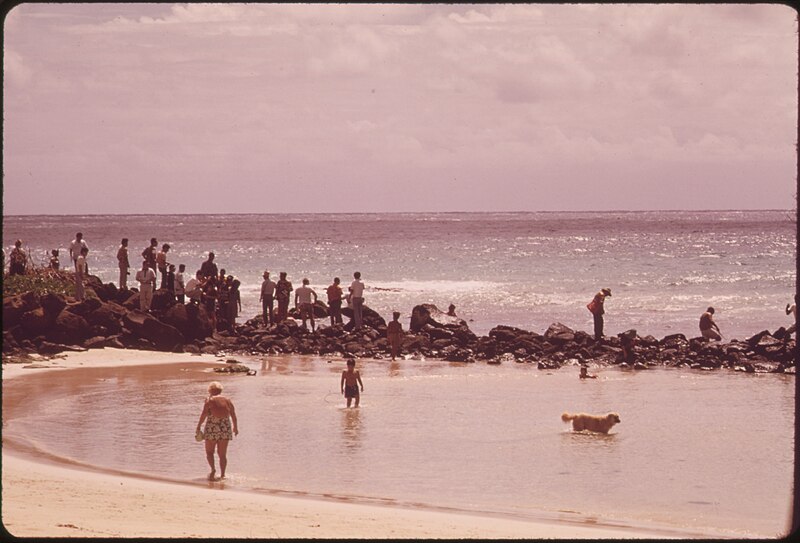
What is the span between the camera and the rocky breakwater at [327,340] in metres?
26.3

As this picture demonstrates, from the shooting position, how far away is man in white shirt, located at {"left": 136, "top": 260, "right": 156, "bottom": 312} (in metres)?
28.4

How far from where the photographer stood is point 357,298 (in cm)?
3058

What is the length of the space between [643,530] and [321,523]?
3657 mm

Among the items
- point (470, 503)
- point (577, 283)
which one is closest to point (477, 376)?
point (470, 503)

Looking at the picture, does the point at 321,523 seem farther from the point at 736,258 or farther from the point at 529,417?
the point at 736,258

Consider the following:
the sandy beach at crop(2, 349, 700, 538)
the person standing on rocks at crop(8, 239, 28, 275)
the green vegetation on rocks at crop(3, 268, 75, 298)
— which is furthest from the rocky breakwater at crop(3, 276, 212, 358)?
the sandy beach at crop(2, 349, 700, 538)

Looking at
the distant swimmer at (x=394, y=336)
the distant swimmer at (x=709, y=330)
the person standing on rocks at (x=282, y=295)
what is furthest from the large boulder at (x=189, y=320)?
the distant swimmer at (x=709, y=330)

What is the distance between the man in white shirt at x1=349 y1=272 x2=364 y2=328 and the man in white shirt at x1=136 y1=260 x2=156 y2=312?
5.31 meters

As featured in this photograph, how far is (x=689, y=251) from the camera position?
85.6m

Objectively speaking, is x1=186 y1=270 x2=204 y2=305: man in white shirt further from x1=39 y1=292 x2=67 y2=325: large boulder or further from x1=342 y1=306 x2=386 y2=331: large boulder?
x1=342 y1=306 x2=386 y2=331: large boulder

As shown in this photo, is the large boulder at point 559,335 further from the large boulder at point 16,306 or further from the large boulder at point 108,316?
the large boulder at point 16,306

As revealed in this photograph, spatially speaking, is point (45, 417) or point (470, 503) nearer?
point (470, 503)

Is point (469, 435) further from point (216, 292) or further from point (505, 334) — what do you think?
point (216, 292)

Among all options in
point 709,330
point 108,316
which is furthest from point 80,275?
point 709,330
